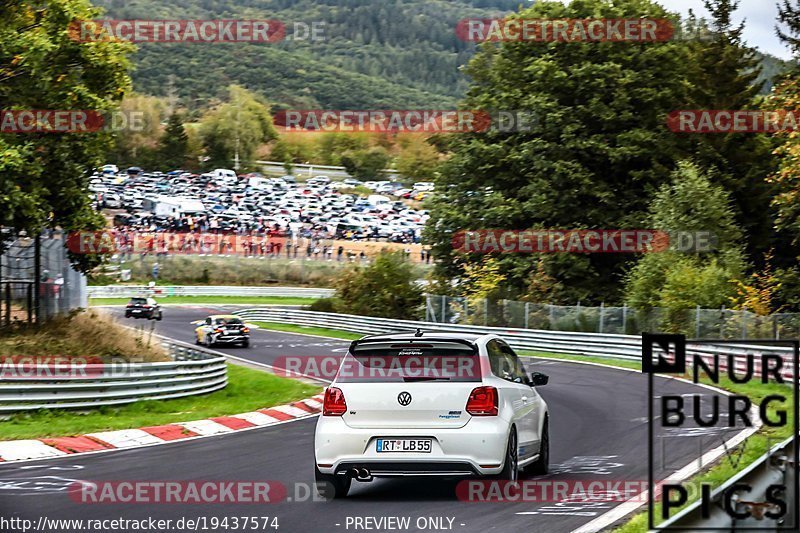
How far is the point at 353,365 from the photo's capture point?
1126 centimetres

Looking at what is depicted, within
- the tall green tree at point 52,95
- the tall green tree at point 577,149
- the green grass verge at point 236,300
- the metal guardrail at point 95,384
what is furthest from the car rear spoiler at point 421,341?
the green grass verge at point 236,300

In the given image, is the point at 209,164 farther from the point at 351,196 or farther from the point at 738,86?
the point at 738,86

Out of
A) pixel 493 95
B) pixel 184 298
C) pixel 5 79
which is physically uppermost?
pixel 493 95

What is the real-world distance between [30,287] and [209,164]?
138m

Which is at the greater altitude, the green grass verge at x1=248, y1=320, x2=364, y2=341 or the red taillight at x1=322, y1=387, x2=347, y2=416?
the red taillight at x1=322, y1=387, x2=347, y2=416

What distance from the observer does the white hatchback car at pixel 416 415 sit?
10734 mm

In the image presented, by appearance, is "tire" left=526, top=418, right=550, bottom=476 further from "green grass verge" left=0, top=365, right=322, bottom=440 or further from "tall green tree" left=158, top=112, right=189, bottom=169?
"tall green tree" left=158, top=112, right=189, bottom=169

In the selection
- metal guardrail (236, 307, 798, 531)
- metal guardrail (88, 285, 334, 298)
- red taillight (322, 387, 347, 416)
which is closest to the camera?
metal guardrail (236, 307, 798, 531)

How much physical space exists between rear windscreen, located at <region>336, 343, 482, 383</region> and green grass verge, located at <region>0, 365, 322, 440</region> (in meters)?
7.67

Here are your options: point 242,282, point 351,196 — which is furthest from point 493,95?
point 351,196

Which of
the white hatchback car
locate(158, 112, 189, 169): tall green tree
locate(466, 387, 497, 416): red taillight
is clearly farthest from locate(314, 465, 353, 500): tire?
locate(158, 112, 189, 169): tall green tree

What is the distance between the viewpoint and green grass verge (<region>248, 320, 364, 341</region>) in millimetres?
51259

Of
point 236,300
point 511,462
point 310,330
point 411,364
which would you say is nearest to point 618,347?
point 310,330

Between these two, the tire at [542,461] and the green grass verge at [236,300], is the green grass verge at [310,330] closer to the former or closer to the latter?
Result: the green grass verge at [236,300]
